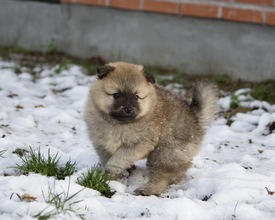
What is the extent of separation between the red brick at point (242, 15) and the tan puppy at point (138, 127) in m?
2.69

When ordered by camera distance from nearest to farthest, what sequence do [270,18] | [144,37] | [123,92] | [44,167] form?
[44,167] → [123,92] → [270,18] → [144,37]

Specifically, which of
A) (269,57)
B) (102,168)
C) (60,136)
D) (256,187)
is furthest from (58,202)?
(269,57)

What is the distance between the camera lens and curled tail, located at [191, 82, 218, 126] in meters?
3.96

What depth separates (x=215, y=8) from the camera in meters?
6.38

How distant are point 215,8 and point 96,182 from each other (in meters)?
3.56

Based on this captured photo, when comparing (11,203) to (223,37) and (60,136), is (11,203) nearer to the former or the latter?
(60,136)

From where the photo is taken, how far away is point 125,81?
147 inches

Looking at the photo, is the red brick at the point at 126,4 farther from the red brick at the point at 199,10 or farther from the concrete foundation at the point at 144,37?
the red brick at the point at 199,10

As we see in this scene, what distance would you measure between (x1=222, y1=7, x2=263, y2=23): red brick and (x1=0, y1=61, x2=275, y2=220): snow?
882 mm

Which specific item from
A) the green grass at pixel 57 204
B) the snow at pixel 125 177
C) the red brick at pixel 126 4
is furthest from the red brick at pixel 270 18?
the green grass at pixel 57 204

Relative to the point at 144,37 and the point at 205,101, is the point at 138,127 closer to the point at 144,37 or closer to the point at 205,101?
the point at 205,101

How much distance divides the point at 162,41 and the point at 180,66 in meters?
0.39

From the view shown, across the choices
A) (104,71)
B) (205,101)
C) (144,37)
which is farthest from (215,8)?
(104,71)

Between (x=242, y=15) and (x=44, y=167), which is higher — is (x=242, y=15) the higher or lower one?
the higher one
